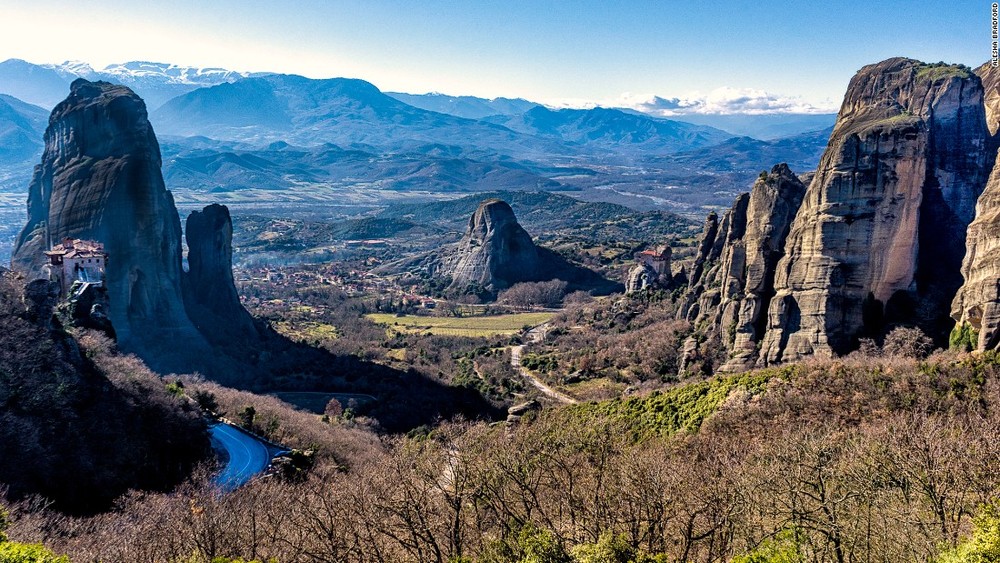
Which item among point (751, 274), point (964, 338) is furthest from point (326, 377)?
point (964, 338)

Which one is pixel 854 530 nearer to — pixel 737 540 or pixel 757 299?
pixel 737 540

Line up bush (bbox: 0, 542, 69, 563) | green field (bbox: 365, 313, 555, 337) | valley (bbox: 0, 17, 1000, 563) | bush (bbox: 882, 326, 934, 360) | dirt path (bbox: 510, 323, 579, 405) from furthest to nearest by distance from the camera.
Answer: green field (bbox: 365, 313, 555, 337) → dirt path (bbox: 510, 323, 579, 405) → bush (bbox: 882, 326, 934, 360) → valley (bbox: 0, 17, 1000, 563) → bush (bbox: 0, 542, 69, 563)

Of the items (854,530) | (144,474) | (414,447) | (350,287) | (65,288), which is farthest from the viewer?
(350,287)

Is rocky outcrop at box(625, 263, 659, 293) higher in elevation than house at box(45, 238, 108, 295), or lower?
lower

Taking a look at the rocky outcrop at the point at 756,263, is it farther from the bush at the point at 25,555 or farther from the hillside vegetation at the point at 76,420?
the bush at the point at 25,555

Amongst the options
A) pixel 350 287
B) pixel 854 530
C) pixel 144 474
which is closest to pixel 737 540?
pixel 854 530

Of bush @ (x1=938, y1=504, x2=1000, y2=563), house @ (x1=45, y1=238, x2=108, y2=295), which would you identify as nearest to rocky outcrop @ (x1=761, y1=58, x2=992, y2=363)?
bush @ (x1=938, y1=504, x2=1000, y2=563)

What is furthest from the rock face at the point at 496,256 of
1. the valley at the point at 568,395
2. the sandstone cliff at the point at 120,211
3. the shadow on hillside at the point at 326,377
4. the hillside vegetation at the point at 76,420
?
the hillside vegetation at the point at 76,420

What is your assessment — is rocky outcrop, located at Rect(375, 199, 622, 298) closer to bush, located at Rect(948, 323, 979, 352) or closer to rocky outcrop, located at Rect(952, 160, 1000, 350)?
bush, located at Rect(948, 323, 979, 352)
